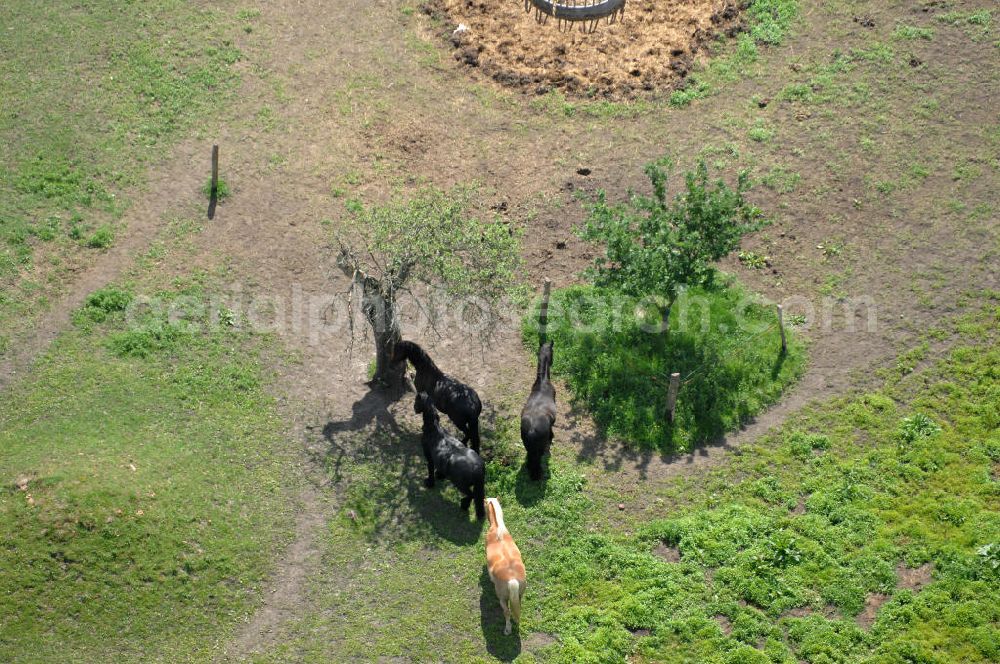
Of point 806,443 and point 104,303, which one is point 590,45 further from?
point 104,303

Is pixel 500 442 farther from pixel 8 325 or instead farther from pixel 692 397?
pixel 8 325

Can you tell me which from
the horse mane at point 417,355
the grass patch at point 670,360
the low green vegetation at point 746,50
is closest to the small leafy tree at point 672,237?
the grass patch at point 670,360

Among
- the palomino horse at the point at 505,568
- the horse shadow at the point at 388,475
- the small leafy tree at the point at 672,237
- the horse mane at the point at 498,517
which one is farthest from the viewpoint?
the small leafy tree at the point at 672,237

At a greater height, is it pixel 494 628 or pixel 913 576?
pixel 913 576

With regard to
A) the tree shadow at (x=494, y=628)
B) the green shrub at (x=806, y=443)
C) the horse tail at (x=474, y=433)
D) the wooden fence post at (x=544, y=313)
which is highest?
the wooden fence post at (x=544, y=313)

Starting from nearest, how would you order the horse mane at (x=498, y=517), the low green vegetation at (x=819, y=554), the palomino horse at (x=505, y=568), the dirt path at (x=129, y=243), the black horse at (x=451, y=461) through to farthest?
the palomino horse at (x=505, y=568) < the low green vegetation at (x=819, y=554) < the horse mane at (x=498, y=517) < the black horse at (x=451, y=461) < the dirt path at (x=129, y=243)

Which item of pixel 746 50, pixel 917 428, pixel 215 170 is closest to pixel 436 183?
pixel 215 170

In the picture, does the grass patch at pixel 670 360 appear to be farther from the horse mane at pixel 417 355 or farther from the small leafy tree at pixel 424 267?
the horse mane at pixel 417 355
